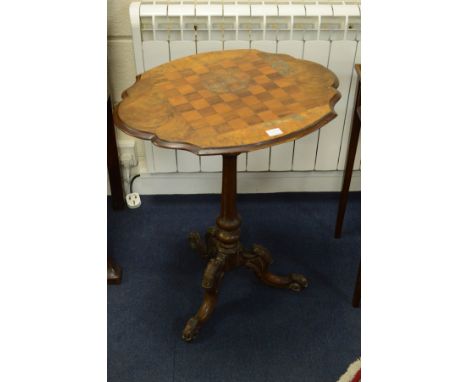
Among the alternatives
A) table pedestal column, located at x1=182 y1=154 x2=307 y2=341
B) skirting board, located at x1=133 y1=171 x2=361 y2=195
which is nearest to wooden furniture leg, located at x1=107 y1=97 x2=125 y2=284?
skirting board, located at x1=133 y1=171 x2=361 y2=195

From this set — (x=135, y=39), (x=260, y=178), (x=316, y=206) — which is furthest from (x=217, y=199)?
(x=135, y=39)

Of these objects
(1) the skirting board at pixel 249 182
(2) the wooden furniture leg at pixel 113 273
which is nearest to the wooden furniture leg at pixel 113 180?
(2) the wooden furniture leg at pixel 113 273

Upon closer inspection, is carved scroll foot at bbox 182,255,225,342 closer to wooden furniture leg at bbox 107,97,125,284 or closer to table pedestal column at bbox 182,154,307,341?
table pedestal column at bbox 182,154,307,341

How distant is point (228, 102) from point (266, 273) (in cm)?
82

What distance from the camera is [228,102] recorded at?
1.56 metres

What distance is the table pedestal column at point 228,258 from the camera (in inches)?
72.1

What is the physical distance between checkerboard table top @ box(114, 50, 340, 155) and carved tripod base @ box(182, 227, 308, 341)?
593 mm

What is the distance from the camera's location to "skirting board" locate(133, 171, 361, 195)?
2555 mm

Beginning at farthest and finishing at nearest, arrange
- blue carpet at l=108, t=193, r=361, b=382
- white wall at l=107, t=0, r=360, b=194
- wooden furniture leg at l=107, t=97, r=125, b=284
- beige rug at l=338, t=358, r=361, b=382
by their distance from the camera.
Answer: white wall at l=107, t=0, r=360, b=194
wooden furniture leg at l=107, t=97, r=125, b=284
blue carpet at l=108, t=193, r=361, b=382
beige rug at l=338, t=358, r=361, b=382

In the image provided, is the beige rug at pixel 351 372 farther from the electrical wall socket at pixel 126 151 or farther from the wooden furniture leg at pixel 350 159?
the electrical wall socket at pixel 126 151

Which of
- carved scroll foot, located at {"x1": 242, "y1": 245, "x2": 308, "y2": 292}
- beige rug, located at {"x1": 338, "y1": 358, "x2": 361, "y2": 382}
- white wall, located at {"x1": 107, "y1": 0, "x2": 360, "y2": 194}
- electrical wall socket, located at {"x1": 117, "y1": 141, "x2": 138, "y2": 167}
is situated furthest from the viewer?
electrical wall socket, located at {"x1": 117, "y1": 141, "x2": 138, "y2": 167}

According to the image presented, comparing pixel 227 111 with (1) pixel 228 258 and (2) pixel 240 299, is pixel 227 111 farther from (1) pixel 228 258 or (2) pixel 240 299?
(2) pixel 240 299

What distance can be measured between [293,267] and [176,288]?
1.76 feet

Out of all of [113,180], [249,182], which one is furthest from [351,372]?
[113,180]
